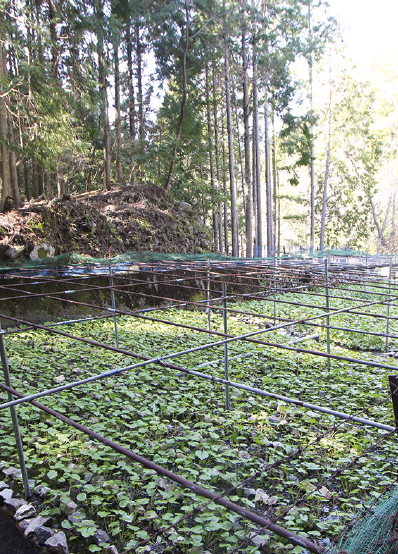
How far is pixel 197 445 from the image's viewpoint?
3420mm

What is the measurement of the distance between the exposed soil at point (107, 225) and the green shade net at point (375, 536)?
887 centimetres

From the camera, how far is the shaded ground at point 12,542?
2.25 metres

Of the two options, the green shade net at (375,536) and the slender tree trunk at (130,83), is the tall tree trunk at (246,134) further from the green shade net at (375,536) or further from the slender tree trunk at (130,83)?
the green shade net at (375,536)

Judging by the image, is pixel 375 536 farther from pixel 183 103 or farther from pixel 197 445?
pixel 183 103

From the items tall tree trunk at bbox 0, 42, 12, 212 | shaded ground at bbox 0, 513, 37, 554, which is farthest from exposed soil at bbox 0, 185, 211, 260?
shaded ground at bbox 0, 513, 37, 554

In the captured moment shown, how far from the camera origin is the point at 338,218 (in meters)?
34.0

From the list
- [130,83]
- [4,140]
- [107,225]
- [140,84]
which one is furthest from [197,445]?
[130,83]

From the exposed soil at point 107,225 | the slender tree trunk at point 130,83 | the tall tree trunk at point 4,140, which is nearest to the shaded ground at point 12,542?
the exposed soil at point 107,225

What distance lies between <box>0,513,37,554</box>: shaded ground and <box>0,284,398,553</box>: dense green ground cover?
0.64ft

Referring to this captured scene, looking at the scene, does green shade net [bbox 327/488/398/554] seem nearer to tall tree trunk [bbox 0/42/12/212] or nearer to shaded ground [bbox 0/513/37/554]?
shaded ground [bbox 0/513/37/554]

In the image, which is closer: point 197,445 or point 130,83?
point 197,445

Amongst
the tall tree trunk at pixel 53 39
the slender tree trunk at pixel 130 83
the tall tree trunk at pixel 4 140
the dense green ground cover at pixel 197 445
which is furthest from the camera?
the slender tree trunk at pixel 130 83

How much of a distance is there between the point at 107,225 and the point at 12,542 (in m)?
10.9

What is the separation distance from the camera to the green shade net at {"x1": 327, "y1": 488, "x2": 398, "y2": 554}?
122 cm
